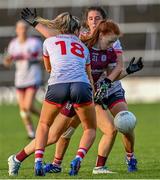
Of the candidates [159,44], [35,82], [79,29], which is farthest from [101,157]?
[159,44]

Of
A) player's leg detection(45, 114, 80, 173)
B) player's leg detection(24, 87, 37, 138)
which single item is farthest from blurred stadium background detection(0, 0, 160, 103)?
player's leg detection(45, 114, 80, 173)

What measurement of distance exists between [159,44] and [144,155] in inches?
705

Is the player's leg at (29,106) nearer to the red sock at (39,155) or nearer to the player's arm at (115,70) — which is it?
the player's arm at (115,70)

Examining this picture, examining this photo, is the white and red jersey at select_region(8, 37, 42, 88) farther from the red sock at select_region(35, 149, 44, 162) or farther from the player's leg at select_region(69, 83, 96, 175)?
the red sock at select_region(35, 149, 44, 162)

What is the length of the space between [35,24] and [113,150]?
14.5 ft

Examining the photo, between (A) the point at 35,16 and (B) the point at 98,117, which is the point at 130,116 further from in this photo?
(A) the point at 35,16

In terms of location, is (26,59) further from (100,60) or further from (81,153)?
(81,153)

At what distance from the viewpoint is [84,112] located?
938 cm

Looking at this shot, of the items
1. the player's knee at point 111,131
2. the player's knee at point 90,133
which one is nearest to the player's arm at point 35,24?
the player's knee at point 90,133

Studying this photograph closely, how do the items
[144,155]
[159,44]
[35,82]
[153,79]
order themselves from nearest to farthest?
1. [144,155]
2. [35,82]
3. [153,79]
4. [159,44]

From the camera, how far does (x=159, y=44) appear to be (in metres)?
30.1

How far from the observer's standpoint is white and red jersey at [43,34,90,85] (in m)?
9.30

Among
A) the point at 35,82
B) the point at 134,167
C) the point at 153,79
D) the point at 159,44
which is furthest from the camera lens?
the point at 159,44

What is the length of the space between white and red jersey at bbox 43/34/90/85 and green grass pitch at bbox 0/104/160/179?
44.1 inches
